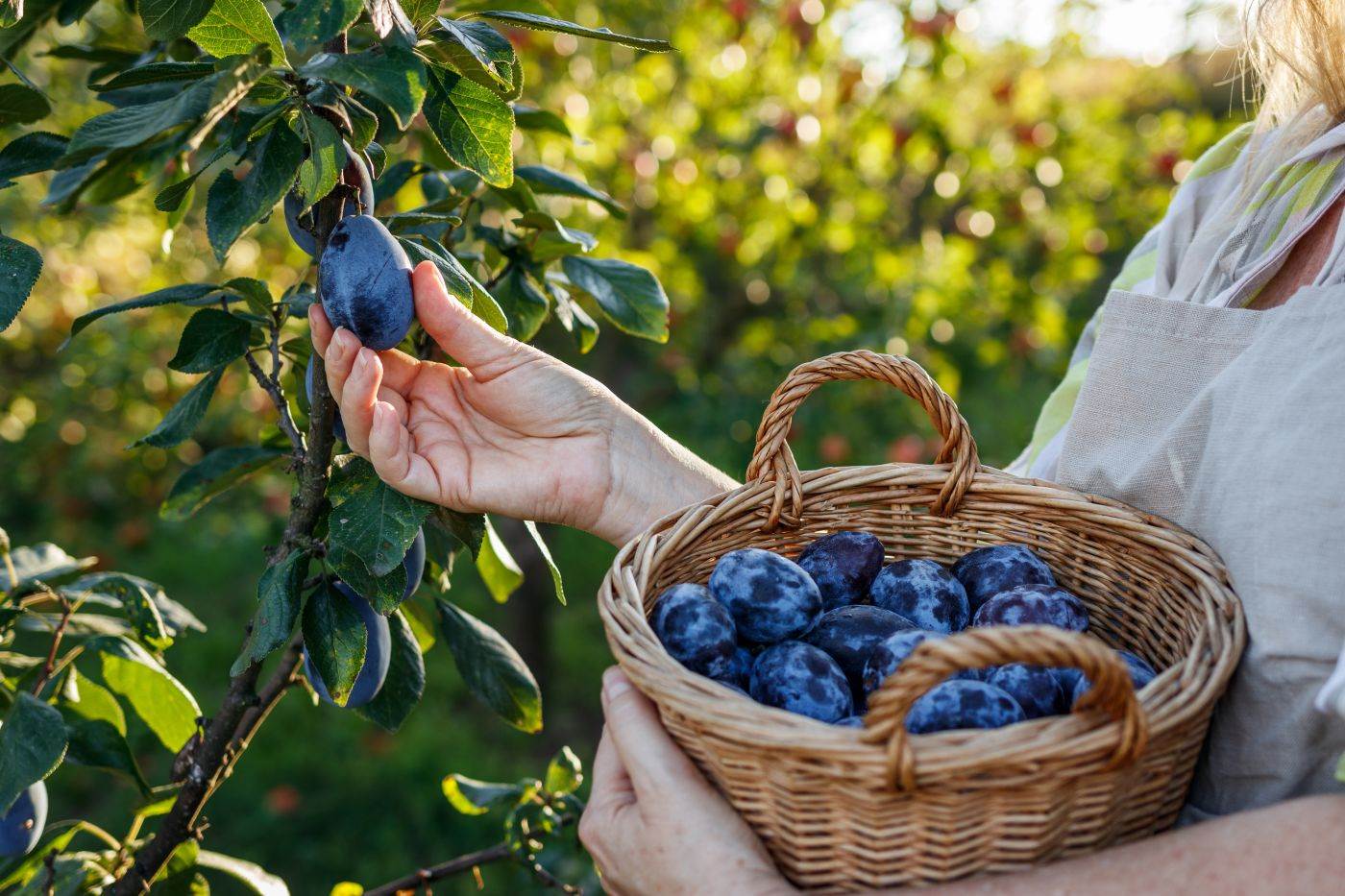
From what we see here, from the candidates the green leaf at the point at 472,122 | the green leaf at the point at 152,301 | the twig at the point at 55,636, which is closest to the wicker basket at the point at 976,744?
the green leaf at the point at 472,122

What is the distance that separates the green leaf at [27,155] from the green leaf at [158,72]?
0.11 meters

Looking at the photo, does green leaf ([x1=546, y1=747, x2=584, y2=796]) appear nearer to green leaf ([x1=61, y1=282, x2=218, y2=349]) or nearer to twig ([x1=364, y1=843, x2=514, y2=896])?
twig ([x1=364, y1=843, x2=514, y2=896])

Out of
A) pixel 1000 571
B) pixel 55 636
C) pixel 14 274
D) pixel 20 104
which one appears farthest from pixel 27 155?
pixel 1000 571

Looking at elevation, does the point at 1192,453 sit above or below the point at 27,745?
above

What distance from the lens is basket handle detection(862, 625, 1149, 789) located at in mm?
679

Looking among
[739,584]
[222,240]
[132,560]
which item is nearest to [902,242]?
[739,584]

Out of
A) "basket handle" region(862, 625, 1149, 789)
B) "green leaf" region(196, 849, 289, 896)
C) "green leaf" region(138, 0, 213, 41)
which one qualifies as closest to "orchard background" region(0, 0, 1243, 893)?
"green leaf" region(196, 849, 289, 896)

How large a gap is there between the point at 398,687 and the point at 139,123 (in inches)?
24.8

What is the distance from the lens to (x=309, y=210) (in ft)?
3.10

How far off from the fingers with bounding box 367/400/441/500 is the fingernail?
0.80ft

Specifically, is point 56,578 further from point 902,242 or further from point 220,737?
point 902,242

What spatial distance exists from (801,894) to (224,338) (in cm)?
69

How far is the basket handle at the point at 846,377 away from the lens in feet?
3.44

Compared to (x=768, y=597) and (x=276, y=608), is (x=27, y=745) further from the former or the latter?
(x=768, y=597)
